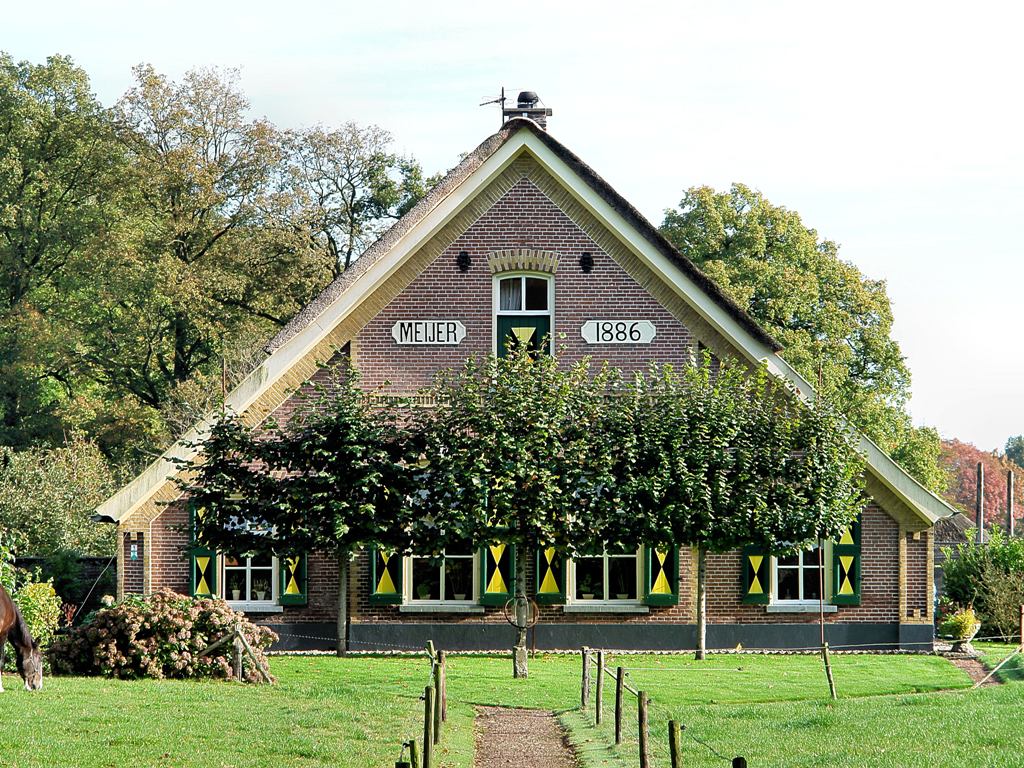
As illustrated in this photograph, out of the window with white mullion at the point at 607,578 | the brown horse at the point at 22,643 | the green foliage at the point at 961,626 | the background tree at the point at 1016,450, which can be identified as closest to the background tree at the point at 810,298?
the green foliage at the point at 961,626

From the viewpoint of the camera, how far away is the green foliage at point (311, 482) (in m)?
23.1

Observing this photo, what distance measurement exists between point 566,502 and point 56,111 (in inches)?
1123

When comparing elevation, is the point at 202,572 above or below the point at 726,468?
below

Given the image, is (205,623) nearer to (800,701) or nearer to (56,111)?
(800,701)

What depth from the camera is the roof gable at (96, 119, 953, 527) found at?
25625mm

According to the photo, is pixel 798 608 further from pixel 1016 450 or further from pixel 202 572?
pixel 1016 450

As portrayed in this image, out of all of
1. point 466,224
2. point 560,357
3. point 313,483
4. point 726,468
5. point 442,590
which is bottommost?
point 442,590

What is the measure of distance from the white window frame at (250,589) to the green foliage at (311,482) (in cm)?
229

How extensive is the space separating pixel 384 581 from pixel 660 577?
4.73m

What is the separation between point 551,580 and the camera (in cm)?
2611

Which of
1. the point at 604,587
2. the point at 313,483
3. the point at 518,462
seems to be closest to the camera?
the point at 518,462

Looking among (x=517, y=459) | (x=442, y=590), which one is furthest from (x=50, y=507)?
(x=517, y=459)

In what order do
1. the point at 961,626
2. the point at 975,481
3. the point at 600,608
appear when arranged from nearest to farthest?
the point at 600,608 → the point at 961,626 → the point at 975,481

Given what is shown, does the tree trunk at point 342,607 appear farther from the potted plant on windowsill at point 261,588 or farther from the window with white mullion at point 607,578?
the window with white mullion at point 607,578
